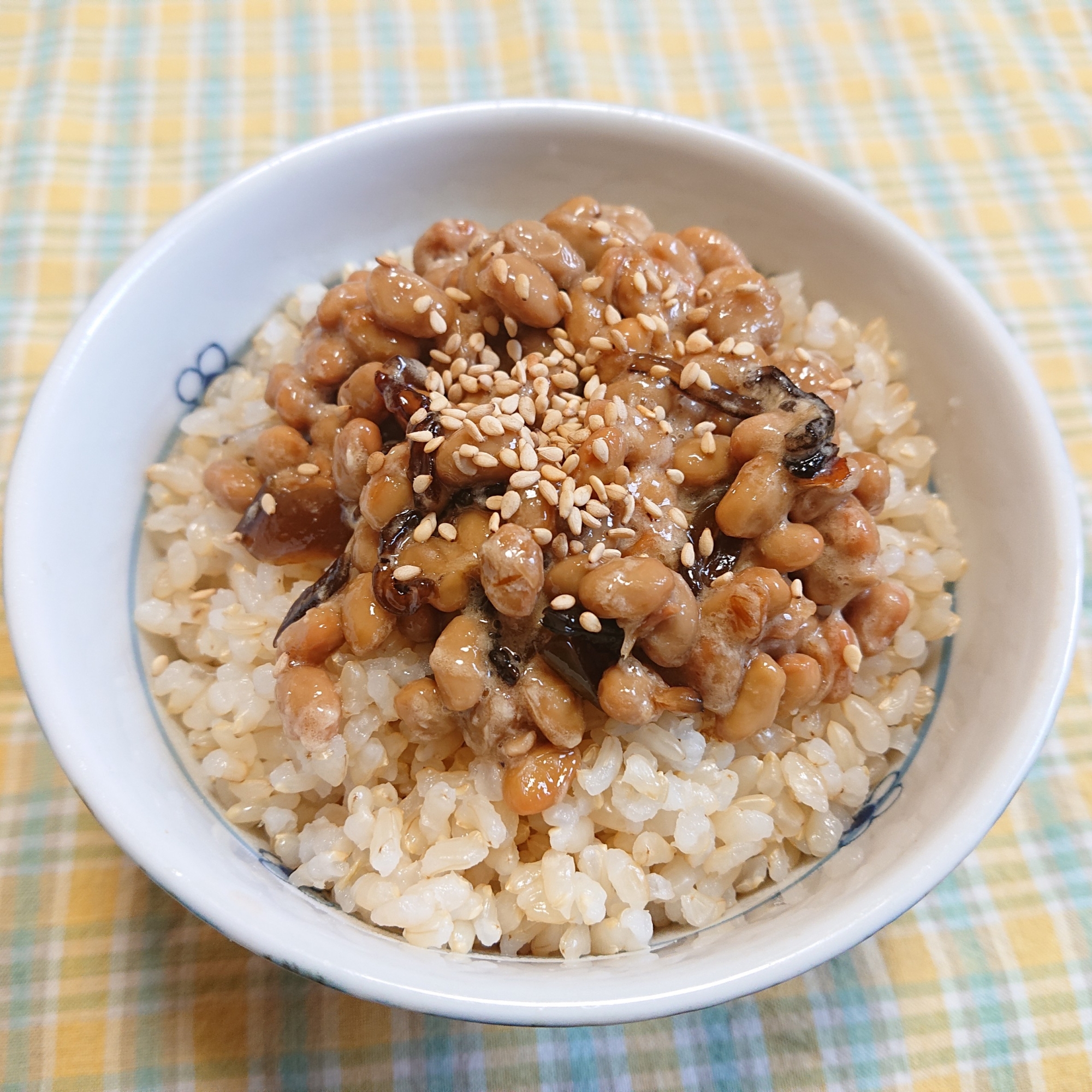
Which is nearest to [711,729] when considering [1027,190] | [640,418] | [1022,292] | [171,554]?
[640,418]

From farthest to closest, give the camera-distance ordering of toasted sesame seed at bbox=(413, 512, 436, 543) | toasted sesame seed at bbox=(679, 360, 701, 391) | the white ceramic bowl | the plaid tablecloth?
the plaid tablecloth
toasted sesame seed at bbox=(679, 360, 701, 391)
toasted sesame seed at bbox=(413, 512, 436, 543)
the white ceramic bowl

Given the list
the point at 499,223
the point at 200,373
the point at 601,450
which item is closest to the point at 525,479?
the point at 601,450

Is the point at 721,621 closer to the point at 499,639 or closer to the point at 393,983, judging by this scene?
the point at 499,639

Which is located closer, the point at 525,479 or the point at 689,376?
the point at 525,479

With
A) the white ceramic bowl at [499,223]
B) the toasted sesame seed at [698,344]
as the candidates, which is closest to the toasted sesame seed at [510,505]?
the toasted sesame seed at [698,344]

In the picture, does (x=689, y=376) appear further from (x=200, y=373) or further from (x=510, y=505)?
(x=200, y=373)

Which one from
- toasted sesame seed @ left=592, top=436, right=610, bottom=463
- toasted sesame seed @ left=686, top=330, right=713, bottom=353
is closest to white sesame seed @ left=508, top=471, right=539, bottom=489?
toasted sesame seed @ left=592, top=436, right=610, bottom=463

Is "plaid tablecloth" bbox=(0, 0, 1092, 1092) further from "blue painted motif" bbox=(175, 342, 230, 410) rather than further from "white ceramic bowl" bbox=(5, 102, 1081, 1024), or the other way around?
"blue painted motif" bbox=(175, 342, 230, 410)
